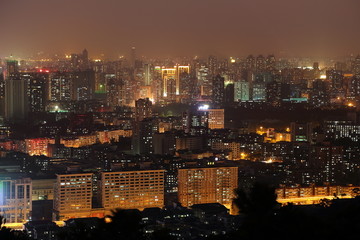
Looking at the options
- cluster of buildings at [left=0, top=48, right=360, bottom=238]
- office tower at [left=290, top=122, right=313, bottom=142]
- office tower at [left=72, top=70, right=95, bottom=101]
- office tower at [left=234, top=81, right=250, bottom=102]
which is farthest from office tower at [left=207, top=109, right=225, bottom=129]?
office tower at [left=72, top=70, right=95, bottom=101]

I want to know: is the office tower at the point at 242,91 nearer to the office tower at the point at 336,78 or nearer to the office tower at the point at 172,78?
the office tower at the point at 172,78

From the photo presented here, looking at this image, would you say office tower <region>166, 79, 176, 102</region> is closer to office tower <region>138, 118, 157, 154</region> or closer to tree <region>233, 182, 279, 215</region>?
office tower <region>138, 118, 157, 154</region>

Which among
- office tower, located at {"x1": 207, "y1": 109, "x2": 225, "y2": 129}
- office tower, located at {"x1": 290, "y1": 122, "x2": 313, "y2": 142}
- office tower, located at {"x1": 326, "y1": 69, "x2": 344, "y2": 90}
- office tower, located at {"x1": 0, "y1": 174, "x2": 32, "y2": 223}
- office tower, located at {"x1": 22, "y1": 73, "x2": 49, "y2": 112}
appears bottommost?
office tower, located at {"x1": 0, "y1": 174, "x2": 32, "y2": 223}

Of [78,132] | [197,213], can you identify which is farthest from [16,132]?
[197,213]

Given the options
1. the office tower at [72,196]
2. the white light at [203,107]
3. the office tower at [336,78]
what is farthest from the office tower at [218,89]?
the office tower at [72,196]

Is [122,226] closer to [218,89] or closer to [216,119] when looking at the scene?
[216,119]
